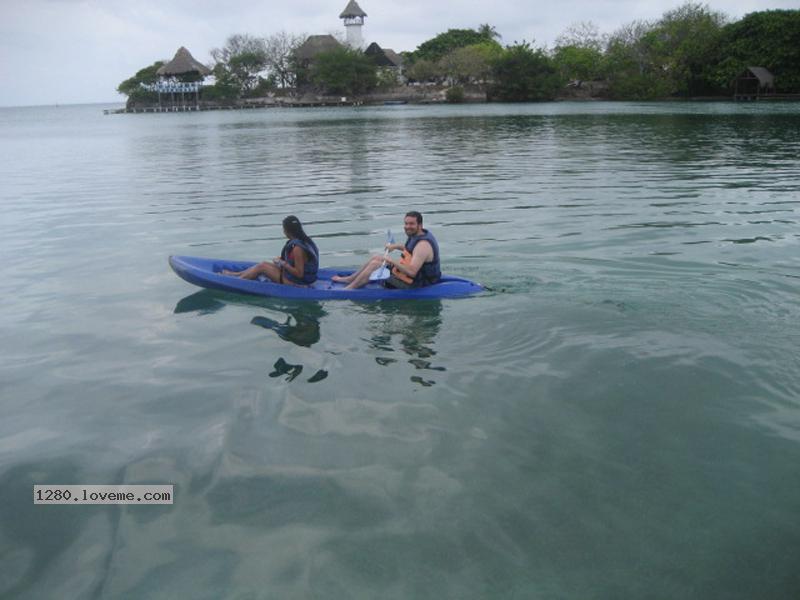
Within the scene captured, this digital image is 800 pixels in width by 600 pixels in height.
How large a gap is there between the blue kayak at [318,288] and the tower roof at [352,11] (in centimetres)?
12187

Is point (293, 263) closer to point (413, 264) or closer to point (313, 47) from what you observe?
point (413, 264)

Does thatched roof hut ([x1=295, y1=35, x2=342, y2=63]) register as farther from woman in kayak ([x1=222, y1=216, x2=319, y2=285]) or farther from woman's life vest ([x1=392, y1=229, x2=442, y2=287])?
woman's life vest ([x1=392, y1=229, x2=442, y2=287])

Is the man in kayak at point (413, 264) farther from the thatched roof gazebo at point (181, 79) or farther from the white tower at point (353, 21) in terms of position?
the white tower at point (353, 21)

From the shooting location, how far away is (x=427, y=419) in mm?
6352

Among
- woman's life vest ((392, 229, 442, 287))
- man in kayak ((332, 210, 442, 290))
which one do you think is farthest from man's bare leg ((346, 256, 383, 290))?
woman's life vest ((392, 229, 442, 287))

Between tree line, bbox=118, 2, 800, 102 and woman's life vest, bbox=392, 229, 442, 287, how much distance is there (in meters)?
73.5

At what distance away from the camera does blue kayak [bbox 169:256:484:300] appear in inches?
378

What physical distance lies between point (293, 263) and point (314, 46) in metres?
111

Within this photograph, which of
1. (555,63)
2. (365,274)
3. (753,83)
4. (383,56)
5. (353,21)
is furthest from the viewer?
(353,21)

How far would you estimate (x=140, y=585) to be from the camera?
4.43m

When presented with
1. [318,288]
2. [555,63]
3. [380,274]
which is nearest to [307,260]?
[318,288]

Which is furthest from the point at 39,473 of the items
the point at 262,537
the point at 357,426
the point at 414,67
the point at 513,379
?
the point at 414,67

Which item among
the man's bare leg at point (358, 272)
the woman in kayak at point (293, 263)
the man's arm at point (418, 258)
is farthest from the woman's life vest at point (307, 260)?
the man's arm at point (418, 258)

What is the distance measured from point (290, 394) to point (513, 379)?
2.39 meters
